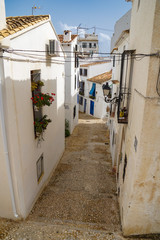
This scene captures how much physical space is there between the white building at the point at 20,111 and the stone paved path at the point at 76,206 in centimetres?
60

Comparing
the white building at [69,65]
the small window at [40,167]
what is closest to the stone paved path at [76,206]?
the small window at [40,167]

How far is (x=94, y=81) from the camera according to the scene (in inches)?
915

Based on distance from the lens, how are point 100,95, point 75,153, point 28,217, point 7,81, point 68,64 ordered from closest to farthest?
point 7,81 < point 28,217 < point 75,153 < point 68,64 < point 100,95

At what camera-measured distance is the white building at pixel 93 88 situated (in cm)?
2305

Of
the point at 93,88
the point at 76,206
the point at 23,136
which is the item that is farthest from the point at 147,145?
the point at 93,88

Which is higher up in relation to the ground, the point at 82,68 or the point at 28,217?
the point at 82,68

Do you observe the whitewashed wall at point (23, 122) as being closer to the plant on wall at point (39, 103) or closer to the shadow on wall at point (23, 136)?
the shadow on wall at point (23, 136)

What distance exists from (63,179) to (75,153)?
3.58m

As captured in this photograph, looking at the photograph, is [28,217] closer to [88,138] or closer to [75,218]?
[75,218]

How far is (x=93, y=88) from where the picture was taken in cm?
2388

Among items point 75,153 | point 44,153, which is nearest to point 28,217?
point 44,153

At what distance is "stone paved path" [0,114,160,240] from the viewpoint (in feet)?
19.1

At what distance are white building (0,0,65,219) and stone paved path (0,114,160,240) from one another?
1.98 feet

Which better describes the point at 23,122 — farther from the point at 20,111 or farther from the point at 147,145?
the point at 147,145
